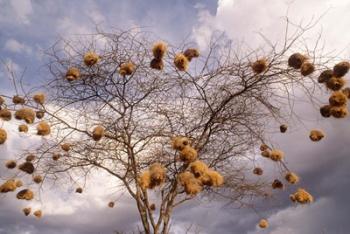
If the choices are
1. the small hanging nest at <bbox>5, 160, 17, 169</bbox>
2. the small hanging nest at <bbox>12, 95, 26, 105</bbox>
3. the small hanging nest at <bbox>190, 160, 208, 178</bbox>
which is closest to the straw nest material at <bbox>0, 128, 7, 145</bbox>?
the small hanging nest at <bbox>12, 95, 26, 105</bbox>

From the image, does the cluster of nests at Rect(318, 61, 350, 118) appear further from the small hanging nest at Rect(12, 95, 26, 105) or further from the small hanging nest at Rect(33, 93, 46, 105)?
the small hanging nest at Rect(12, 95, 26, 105)

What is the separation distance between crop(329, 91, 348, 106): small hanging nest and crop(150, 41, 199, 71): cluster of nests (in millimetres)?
1483

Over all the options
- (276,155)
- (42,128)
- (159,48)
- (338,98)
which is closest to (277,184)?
(276,155)

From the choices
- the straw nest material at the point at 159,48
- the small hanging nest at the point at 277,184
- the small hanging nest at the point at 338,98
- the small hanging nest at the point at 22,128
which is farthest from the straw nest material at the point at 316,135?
the small hanging nest at the point at 22,128

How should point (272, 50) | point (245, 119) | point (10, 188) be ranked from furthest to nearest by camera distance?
point (245, 119)
point (10, 188)
point (272, 50)

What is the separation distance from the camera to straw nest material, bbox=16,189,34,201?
19.4 ft

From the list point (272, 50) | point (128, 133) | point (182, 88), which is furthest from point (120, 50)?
point (272, 50)

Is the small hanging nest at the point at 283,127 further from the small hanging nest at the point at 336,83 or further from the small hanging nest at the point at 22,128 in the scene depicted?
the small hanging nest at the point at 22,128

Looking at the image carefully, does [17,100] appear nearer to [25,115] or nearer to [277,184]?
[25,115]

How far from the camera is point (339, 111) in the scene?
14.5ft

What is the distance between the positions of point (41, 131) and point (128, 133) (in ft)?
6.91

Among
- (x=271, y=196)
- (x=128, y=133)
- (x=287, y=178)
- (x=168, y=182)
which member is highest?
(x=128, y=133)

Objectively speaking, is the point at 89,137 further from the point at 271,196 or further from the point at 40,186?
the point at 271,196

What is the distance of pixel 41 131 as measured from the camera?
202 inches
